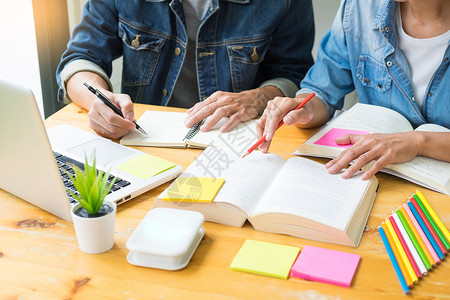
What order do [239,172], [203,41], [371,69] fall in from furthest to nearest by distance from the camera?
[203,41], [371,69], [239,172]

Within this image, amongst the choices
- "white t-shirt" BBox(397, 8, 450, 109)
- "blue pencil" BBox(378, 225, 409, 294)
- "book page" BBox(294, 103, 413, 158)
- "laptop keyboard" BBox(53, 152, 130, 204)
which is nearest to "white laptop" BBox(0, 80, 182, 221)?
"laptop keyboard" BBox(53, 152, 130, 204)

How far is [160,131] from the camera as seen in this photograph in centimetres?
136

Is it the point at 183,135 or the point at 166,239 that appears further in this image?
the point at 183,135

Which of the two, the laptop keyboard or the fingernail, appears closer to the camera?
the laptop keyboard

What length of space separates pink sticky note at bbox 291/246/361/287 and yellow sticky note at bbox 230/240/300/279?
2cm

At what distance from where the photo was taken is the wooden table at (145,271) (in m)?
0.79

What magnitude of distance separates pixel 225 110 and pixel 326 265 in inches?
25.4

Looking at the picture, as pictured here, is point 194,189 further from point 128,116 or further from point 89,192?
point 128,116

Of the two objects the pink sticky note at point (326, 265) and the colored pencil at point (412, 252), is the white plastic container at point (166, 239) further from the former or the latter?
the colored pencil at point (412, 252)

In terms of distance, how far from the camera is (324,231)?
915 mm

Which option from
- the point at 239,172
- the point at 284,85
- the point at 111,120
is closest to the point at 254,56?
the point at 284,85

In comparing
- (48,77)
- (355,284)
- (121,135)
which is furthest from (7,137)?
(48,77)

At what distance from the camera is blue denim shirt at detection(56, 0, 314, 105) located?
1648 millimetres

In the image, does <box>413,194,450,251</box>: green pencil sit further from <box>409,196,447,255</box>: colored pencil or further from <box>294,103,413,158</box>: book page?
<box>294,103,413,158</box>: book page
